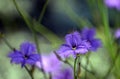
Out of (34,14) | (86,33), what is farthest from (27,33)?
(86,33)

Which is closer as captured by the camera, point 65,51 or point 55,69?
point 65,51

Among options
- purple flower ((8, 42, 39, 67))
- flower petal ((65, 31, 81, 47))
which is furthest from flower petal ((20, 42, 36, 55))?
flower petal ((65, 31, 81, 47))

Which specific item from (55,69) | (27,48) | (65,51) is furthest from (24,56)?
(55,69)

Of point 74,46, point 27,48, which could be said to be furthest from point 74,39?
point 27,48

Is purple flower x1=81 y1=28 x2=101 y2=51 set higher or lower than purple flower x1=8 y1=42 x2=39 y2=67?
higher

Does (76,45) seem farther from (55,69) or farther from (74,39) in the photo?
(55,69)

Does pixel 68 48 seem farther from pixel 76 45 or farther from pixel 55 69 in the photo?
pixel 55 69

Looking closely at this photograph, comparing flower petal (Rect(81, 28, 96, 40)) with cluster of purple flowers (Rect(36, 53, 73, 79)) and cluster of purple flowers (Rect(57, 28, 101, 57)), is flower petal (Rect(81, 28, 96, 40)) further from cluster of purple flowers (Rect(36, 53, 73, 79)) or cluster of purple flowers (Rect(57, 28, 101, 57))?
cluster of purple flowers (Rect(36, 53, 73, 79))
